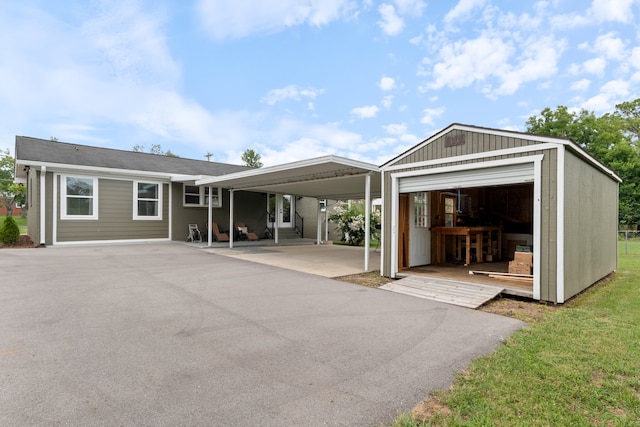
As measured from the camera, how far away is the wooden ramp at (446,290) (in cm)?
514

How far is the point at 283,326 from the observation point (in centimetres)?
385

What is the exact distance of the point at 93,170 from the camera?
11570 mm

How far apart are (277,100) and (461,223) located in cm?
1536

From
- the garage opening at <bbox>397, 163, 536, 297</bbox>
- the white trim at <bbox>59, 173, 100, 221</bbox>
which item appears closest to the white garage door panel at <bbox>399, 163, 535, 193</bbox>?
the garage opening at <bbox>397, 163, 536, 297</bbox>

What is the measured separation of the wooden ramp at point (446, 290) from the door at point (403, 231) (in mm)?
1131

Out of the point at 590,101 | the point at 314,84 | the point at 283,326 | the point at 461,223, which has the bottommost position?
the point at 283,326

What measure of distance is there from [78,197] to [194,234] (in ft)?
14.5

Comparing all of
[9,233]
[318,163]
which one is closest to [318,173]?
[318,163]

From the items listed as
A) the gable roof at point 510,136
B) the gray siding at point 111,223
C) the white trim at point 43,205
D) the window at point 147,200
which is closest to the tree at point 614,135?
the gable roof at point 510,136

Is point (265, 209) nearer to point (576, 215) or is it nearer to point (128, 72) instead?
point (128, 72)

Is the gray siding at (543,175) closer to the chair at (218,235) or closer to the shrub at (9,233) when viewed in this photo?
the chair at (218,235)

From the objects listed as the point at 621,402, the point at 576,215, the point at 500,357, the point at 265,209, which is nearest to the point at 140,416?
the point at 500,357

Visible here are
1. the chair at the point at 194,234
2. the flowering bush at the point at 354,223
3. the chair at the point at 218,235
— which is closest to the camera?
the chair at the point at 194,234

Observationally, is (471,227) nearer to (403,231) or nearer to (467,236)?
(467,236)
